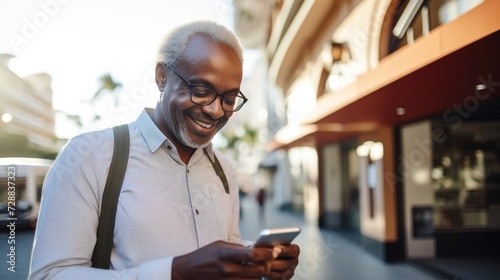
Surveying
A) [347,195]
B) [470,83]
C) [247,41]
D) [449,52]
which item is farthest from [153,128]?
[247,41]

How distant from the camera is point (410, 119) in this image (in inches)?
322

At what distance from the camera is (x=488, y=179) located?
873 centimetres

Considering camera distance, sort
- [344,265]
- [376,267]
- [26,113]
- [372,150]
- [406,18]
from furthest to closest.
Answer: [372,150] → [344,265] → [376,267] → [406,18] → [26,113]

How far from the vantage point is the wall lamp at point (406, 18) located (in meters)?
6.57

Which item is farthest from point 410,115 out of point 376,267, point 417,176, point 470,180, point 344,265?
point 344,265

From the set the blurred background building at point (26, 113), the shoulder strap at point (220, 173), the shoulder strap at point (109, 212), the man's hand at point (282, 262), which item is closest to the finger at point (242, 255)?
the man's hand at point (282, 262)

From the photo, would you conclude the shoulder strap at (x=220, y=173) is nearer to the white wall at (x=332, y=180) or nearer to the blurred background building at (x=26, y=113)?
the blurred background building at (x=26, y=113)

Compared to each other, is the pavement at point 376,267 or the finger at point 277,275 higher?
the finger at point 277,275

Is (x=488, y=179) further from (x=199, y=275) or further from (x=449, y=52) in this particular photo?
(x=199, y=275)

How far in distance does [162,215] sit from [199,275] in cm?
34

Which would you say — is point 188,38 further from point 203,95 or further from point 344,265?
point 344,265

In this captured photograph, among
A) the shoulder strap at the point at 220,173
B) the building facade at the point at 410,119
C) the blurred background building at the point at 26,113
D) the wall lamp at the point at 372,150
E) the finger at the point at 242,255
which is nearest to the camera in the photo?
the finger at the point at 242,255

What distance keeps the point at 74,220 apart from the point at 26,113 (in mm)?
2876

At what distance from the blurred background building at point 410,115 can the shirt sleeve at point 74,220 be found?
2.93 metres
